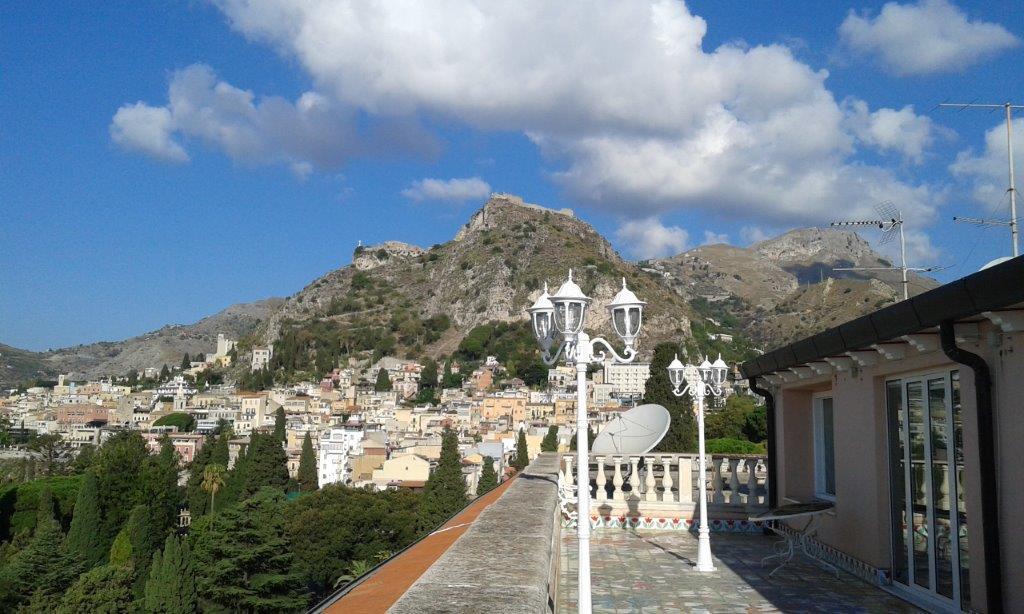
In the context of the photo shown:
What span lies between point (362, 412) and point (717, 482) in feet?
367

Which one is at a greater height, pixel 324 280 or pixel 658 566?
pixel 324 280

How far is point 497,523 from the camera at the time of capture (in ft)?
13.4

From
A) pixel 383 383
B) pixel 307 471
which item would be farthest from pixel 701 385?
pixel 383 383

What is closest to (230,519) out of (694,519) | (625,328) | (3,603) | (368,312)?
(3,603)

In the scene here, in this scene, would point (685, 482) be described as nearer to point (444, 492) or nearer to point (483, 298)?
point (444, 492)

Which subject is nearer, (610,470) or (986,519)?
(986,519)

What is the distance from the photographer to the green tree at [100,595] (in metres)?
25.8

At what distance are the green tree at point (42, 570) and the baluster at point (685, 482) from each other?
94.4ft

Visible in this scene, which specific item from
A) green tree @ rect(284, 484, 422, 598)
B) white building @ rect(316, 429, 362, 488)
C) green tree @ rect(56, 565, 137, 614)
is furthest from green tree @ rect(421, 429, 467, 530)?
white building @ rect(316, 429, 362, 488)

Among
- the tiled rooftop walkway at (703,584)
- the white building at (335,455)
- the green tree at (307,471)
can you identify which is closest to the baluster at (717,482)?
the tiled rooftop walkway at (703,584)

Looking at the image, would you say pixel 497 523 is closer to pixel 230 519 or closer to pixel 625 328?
pixel 625 328

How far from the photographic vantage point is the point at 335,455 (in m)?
81.2

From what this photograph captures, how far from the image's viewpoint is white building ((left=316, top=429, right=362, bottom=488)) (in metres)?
80.3

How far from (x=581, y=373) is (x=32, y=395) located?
18211 cm
